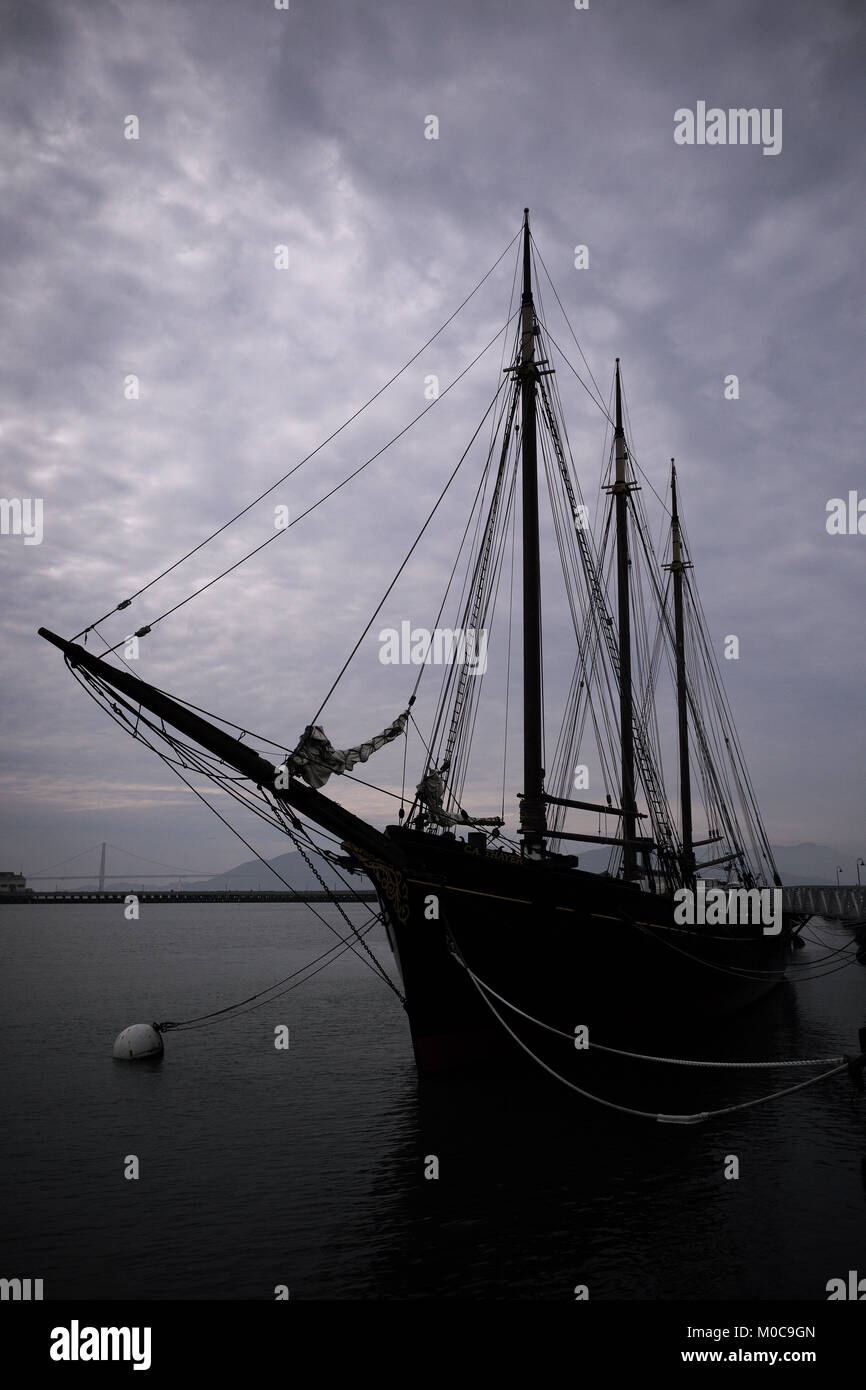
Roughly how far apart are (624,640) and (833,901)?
229ft

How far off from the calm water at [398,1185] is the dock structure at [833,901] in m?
60.3

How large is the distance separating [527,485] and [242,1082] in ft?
63.0

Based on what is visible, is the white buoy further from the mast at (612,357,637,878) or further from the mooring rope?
the mast at (612,357,637,878)

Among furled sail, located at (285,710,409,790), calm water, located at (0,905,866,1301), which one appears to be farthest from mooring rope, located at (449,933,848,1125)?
furled sail, located at (285,710,409,790)

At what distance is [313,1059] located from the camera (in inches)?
1086

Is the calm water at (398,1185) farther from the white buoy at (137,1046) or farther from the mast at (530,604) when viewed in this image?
the mast at (530,604)

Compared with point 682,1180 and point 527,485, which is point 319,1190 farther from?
point 527,485

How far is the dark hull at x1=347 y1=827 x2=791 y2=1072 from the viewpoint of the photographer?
19.0m

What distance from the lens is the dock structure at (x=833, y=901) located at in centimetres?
8225

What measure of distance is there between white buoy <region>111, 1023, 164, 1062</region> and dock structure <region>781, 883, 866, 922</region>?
67.3m

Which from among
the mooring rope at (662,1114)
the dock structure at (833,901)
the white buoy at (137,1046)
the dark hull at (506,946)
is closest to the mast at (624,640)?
the dark hull at (506,946)

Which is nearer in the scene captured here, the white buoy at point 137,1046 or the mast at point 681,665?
the white buoy at point 137,1046
